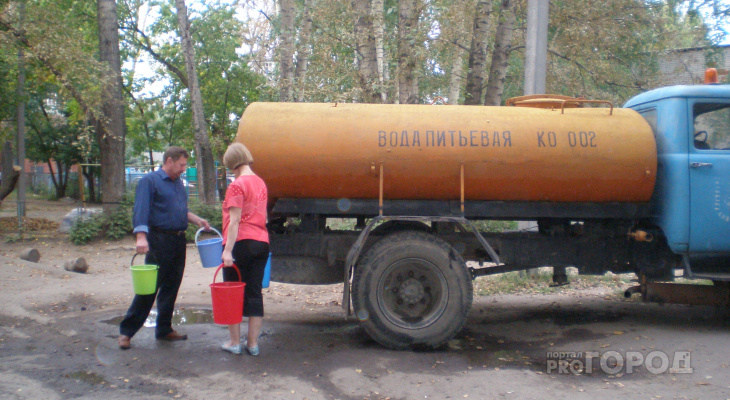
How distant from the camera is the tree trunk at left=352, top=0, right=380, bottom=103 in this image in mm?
10227

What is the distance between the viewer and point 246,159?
472cm

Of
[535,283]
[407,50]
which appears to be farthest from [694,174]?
[407,50]

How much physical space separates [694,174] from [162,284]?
504 cm

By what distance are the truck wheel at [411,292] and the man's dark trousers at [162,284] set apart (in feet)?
5.49

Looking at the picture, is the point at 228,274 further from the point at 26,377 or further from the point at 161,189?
the point at 26,377

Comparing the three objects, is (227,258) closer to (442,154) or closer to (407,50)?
(442,154)

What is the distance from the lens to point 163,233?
5086mm

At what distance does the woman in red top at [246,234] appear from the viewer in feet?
14.9

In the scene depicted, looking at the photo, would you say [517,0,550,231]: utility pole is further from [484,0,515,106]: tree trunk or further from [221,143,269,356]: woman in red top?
[221,143,269,356]: woman in red top

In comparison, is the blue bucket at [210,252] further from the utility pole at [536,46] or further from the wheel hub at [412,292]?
the utility pole at [536,46]

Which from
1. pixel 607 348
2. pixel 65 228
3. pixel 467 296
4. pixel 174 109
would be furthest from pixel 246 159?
pixel 174 109

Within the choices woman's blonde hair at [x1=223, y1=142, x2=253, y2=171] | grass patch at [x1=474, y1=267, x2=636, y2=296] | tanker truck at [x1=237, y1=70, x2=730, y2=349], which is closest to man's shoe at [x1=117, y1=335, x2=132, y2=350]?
tanker truck at [x1=237, y1=70, x2=730, y2=349]

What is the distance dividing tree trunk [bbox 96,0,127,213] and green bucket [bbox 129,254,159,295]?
26.4ft

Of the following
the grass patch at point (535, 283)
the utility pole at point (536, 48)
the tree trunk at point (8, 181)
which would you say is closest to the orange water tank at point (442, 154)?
the grass patch at point (535, 283)
